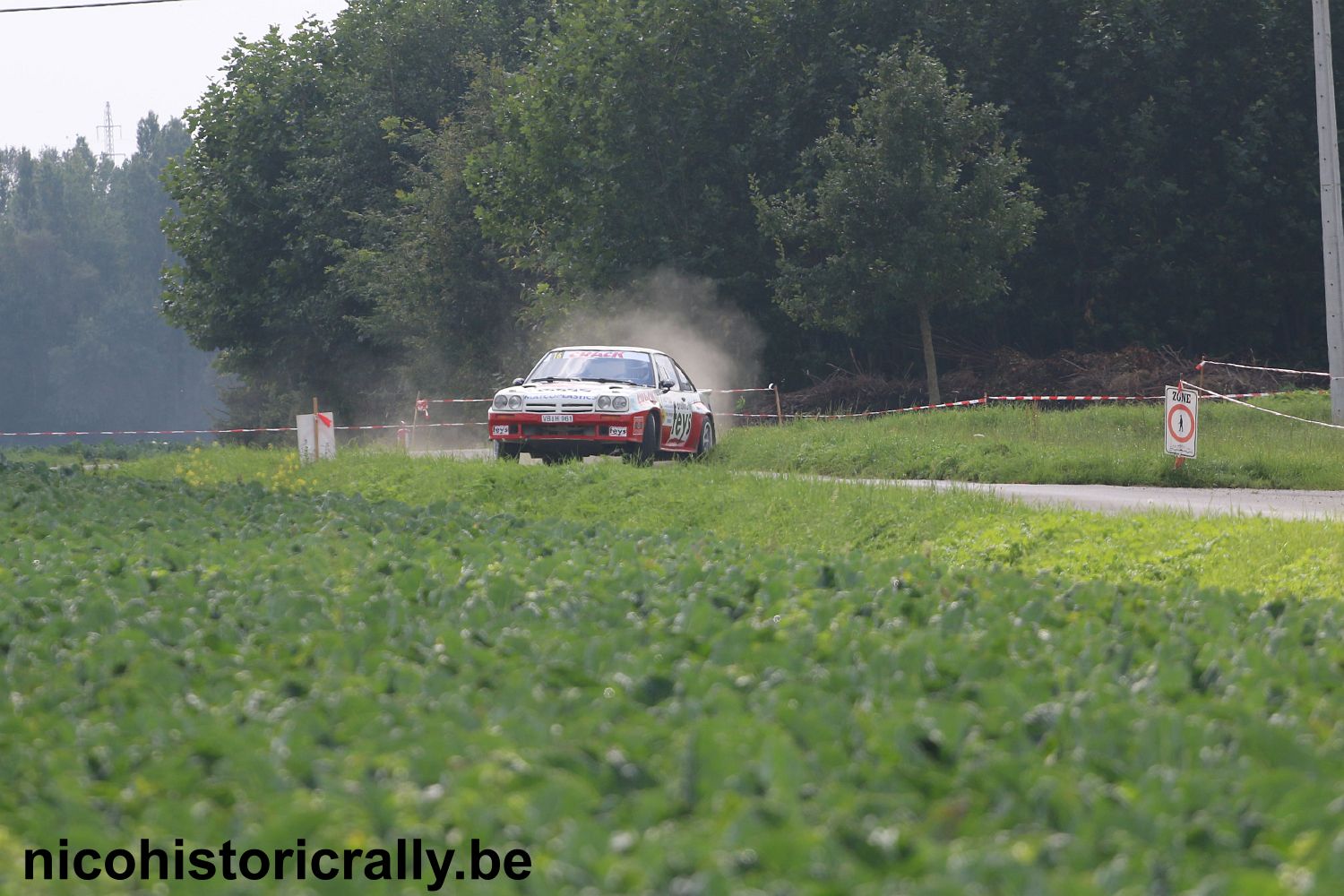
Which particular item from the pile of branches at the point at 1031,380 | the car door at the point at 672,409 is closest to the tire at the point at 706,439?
the car door at the point at 672,409

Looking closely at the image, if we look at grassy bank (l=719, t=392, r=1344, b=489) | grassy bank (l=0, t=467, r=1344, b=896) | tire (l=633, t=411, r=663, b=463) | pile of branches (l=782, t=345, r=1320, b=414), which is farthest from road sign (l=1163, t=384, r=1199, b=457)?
pile of branches (l=782, t=345, r=1320, b=414)

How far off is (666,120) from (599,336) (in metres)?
5.92

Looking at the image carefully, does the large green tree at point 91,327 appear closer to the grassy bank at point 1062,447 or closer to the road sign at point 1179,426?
the grassy bank at point 1062,447

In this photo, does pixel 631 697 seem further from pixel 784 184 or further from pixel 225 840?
pixel 784 184

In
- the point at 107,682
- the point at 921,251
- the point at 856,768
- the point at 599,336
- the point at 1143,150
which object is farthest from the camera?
the point at 599,336

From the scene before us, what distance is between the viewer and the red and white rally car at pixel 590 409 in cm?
2011

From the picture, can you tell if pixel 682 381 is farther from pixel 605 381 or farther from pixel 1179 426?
pixel 1179 426

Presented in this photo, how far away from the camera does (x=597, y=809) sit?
4.03 metres

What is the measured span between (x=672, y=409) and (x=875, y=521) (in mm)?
6697

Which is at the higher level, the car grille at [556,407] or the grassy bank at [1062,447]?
the car grille at [556,407]

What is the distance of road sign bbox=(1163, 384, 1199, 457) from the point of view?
19.1m

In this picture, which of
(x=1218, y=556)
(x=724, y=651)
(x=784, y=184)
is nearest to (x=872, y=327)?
(x=784, y=184)

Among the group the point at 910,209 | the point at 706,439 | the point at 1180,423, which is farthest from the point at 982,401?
the point at 1180,423

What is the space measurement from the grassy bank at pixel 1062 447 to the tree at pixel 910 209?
519cm
